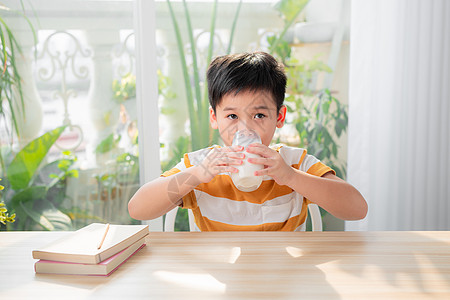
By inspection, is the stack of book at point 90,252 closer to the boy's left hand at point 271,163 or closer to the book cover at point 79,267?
the book cover at point 79,267

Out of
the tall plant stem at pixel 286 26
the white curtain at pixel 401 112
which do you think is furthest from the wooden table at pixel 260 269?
the tall plant stem at pixel 286 26

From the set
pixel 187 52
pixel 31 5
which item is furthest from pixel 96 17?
pixel 187 52

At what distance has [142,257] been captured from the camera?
760mm

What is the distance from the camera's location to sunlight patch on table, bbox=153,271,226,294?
2.03 ft

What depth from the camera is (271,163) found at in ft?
2.87

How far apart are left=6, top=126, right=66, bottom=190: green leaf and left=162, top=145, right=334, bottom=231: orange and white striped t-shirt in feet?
3.89

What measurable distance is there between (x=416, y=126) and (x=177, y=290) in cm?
168

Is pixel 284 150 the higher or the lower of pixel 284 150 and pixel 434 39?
the lower

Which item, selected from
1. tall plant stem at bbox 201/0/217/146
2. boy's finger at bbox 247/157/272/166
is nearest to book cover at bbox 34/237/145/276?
boy's finger at bbox 247/157/272/166

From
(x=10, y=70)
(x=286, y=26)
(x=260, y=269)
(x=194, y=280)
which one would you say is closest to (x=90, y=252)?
(x=194, y=280)

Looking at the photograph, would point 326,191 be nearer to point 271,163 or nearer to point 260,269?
point 271,163

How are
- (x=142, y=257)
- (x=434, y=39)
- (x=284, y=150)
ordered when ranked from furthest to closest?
(x=434, y=39), (x=284, y=150), (x=142, y=257)

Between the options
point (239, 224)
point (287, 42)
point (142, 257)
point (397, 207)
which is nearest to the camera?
point (142, 257)

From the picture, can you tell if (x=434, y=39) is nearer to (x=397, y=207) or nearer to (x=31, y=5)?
(x=397, y=207)
